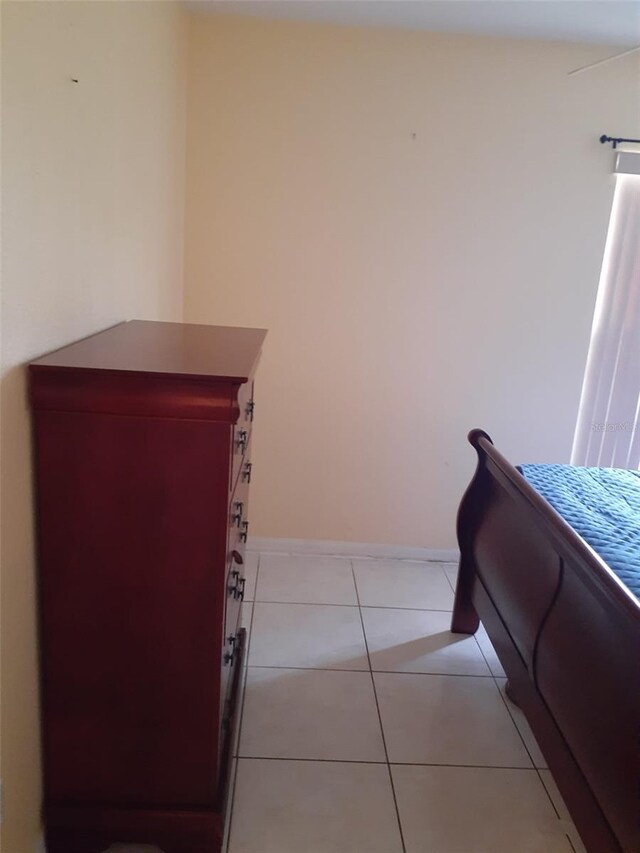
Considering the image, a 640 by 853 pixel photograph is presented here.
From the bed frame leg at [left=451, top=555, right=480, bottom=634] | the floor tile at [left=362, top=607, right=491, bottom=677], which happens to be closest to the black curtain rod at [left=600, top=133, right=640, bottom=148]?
the bed frame leg at [left=451, top=555, right=480, bottom=634]

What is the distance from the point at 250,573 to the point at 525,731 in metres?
1.35

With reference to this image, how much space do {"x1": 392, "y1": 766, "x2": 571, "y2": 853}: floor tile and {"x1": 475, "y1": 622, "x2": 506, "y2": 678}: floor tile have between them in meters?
0.46

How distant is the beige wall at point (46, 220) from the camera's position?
109cm

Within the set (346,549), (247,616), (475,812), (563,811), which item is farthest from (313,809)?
(346,549)

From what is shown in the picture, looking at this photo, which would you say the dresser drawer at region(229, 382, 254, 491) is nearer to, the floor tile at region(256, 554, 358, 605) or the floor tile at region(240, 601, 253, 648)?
the floor tile at region(240, 601, 253, 648)

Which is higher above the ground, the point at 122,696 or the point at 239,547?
the point at 239,547

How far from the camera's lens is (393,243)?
2.77 m

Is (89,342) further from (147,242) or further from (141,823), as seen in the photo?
(141,823)

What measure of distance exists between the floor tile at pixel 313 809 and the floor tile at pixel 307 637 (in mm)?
467

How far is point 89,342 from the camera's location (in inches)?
56.1

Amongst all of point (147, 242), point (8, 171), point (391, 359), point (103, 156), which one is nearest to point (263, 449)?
point (391, 359)

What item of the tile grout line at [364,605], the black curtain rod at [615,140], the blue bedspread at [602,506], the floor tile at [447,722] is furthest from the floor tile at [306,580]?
the black curtain rod at [615,140]

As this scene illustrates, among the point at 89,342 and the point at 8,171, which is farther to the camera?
the point at 89,342

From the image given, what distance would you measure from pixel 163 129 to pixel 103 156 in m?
0.77
